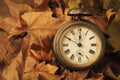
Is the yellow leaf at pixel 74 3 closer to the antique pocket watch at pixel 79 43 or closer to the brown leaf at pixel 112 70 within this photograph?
the antique pocket watch at pixel 79 43

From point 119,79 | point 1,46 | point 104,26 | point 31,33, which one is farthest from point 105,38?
point 1,46

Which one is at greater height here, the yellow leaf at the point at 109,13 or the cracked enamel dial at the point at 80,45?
the yellow leaf at the point at 109,13

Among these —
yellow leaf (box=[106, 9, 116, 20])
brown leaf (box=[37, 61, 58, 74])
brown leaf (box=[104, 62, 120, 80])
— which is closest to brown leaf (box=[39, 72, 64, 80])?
brown leaf (box=[37, 61, 58, 74])

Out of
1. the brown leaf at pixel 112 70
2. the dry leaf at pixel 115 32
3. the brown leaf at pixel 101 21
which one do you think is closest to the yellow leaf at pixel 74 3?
the brown leaf at pixel 101 21

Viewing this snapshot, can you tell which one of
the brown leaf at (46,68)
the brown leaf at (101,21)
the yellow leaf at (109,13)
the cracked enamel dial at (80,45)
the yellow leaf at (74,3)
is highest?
the yellow leaf at (74,3)

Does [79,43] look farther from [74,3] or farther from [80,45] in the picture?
[74,3]

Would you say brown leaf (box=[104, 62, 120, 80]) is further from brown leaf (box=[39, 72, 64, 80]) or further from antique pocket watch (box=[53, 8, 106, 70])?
brown leaf (box=[39, 72, 64, 80])

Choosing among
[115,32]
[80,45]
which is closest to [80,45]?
[80,45]
